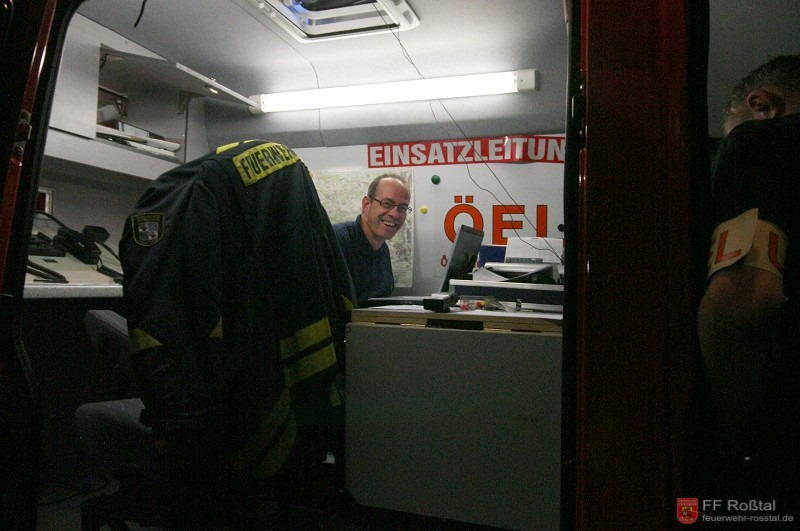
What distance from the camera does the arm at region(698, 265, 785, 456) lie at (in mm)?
659

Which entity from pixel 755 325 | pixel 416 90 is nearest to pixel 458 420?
pixel 755 325

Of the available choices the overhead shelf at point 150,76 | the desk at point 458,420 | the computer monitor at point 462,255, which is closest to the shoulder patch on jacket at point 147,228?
the desk at point 458,420

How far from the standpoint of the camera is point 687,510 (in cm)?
68

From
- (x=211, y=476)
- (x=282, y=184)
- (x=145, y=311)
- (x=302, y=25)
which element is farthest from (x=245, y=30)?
(x=211, y=476)

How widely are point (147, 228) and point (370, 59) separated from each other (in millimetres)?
2689

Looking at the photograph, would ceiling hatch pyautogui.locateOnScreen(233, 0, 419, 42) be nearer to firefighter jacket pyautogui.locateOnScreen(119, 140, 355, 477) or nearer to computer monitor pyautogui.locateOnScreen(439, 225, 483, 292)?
computer monitor pyautogui.locateOnScreen(439, 225, 483, 292)

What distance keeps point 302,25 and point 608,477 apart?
3.02m

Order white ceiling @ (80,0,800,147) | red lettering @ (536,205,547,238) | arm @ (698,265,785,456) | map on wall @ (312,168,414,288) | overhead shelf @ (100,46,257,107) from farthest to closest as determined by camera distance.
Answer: map on wall @ (312,168,414,288) < red lettering @ (536,205,547,238) < overhead shelf @ (100,46,257,107) < white ceiling @ (80,0,800,147) < arm @ (698,265,785,456)

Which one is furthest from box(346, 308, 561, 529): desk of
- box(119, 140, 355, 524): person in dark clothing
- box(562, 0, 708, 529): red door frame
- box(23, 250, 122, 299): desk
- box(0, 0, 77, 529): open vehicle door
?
box(23, 250, 122, 299): desk

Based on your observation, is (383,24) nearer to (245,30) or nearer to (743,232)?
(245,30)

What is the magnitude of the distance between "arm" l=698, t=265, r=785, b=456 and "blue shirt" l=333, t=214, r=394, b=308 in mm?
2705

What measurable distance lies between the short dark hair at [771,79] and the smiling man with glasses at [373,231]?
265 cm

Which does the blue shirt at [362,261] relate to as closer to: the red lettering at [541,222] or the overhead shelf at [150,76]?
the red lettering at [541,222]

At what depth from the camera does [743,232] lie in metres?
0.67
